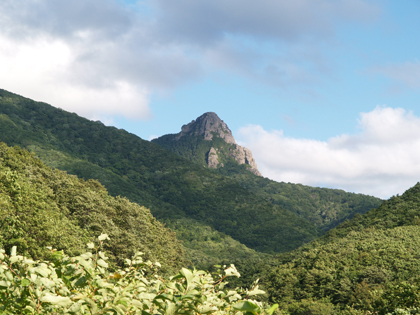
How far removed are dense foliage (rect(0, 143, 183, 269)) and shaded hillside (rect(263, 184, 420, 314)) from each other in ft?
49.8

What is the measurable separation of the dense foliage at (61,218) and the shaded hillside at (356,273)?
15165 millimetres

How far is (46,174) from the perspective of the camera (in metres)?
36.6

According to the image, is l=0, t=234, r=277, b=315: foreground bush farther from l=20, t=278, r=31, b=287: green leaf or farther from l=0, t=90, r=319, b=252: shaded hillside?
l=0, t=90, r=319, b=252: shaded hillside

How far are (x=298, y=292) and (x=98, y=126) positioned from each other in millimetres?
177246

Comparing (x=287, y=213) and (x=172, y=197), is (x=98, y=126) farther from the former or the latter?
(x=287, y=213)

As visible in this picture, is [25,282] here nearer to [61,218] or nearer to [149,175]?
[61,218]

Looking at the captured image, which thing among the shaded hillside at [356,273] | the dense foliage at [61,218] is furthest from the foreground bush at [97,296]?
the shaded hillside at [356,273]

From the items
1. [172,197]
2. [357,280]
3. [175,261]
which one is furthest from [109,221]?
[172,197]

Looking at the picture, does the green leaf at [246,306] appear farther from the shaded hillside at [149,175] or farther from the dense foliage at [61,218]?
the shaded hillside at [149,175]

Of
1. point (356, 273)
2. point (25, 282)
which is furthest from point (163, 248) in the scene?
point (25, 282)

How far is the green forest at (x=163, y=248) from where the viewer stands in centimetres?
342

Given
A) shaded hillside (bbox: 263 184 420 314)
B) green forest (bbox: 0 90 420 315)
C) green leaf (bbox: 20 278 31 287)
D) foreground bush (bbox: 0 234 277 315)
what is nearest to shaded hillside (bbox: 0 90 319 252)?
green forest (bbox: 0 90 420 315)

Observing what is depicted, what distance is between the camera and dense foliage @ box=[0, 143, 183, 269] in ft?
75.7

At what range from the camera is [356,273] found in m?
35.9
